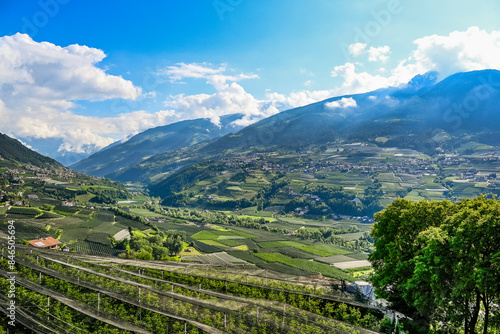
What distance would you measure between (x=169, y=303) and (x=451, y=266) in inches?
443

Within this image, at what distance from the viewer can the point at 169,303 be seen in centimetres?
1148

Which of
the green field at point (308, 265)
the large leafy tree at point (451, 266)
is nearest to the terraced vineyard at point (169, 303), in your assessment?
the large leafy tree at point (451, 266)

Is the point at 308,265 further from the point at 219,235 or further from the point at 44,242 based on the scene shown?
the point at 44,242

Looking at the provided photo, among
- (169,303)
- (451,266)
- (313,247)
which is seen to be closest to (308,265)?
(313,247)

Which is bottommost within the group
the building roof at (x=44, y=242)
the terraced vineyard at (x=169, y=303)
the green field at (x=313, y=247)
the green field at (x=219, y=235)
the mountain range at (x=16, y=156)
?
the green field at (x=313, y=247)

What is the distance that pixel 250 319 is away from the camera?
10.2 metres

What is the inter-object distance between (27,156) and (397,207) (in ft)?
559

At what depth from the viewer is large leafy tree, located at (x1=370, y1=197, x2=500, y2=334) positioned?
37.4 ft

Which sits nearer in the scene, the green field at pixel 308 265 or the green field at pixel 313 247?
the green field at pixel 308 265

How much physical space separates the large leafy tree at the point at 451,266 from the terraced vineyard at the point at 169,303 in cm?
275

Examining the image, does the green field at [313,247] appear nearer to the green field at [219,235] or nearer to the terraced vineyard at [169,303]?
the green field at [219,235]

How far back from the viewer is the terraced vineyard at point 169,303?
10305mm

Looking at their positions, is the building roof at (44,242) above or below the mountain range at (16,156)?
below

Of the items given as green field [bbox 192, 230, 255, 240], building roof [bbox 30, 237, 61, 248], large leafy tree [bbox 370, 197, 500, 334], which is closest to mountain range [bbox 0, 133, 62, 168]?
green field [bbox 192, 230, 255, 240]
